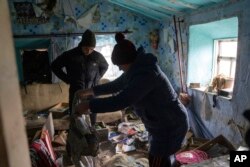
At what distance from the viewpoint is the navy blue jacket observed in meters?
1.66

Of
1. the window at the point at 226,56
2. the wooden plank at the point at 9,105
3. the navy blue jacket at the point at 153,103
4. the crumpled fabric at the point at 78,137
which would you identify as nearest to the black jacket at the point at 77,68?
the navy blue jacket at the point at 153,103

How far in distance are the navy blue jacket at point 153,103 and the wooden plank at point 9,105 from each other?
111 cm

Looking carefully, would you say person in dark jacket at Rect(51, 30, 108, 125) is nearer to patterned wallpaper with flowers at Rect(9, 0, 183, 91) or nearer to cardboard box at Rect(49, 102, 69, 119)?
cardboard box at Rect(49, 102, 69, 119)

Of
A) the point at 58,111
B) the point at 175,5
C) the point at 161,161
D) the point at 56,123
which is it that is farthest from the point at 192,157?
the point at 58,111

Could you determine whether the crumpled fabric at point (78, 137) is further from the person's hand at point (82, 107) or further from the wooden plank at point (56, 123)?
the wooden plank at point (56, 123)

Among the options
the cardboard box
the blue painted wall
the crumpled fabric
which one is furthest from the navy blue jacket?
the cardboard box

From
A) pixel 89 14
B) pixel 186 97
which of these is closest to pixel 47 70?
pixel 89 14

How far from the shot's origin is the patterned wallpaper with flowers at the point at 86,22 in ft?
16.8

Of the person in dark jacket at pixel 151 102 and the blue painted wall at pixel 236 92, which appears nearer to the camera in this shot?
the person in dark jacket at pixel 151 102

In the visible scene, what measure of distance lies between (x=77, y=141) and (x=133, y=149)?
2.22 m

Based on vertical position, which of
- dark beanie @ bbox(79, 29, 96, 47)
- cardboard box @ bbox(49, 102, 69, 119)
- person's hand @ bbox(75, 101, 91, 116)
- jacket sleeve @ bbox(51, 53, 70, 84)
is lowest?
cardboard box @ bbox(49, 102, 69, 119)

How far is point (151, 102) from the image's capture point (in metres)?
1.85

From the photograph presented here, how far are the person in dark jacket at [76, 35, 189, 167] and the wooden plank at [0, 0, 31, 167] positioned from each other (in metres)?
1.11

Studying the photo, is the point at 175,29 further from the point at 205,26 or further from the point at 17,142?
the point at 17,142
